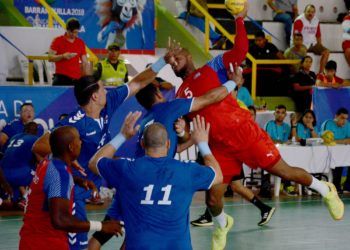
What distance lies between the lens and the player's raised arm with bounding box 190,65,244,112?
8828mm

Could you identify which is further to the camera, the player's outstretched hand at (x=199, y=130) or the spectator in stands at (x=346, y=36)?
the spectator in stands at (x=346, y=36)

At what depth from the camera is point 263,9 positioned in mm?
23984

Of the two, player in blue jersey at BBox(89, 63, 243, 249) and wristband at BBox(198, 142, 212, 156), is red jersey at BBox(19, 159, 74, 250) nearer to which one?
wristband at BBox(198, 142, 212, 156)

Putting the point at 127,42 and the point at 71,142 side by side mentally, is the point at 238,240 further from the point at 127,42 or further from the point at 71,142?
the point at 127,42

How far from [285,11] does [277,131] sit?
24.1ft

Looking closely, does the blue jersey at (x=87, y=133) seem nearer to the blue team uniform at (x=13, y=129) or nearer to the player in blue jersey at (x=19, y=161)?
the player in blue jersey at (x=19, y=161)

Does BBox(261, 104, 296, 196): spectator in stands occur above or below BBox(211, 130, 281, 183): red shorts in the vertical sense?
below

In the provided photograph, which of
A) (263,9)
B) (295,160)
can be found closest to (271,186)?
(295,160)

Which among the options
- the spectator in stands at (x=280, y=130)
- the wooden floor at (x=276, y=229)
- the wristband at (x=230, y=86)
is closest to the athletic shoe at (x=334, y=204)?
the wooden floor at (x=276, y=229)

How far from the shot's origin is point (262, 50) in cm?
2123

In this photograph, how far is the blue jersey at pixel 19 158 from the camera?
47.5ft

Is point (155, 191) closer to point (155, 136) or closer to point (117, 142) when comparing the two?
point (155, 136)

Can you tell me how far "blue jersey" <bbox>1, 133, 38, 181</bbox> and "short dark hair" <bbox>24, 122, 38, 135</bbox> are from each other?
6.7 inches

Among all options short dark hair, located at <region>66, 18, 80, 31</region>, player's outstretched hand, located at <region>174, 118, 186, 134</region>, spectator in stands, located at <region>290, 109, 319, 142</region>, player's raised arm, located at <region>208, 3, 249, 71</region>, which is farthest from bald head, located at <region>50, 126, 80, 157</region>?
spectator in stands, located at <region>290, 109, 319, 142</region>
